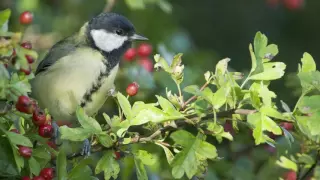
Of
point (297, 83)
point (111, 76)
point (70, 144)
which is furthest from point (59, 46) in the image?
point (297, 83)

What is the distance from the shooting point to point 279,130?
1621 mm

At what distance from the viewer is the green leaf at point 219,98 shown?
63.2 inches

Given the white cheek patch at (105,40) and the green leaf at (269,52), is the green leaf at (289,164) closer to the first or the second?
the green leaf at (269,52)

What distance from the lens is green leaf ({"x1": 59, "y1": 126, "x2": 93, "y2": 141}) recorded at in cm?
166

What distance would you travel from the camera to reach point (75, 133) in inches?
65.6

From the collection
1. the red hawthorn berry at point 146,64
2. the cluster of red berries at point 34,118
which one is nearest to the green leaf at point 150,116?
the cluster of red berries at point 34,118

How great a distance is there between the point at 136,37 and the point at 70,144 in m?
0.53

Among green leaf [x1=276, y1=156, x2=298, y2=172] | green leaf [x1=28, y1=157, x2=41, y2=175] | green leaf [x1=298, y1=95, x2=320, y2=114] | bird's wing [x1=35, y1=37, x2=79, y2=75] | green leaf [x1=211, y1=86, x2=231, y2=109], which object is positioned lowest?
green leaf [x1=276, y1=156, x2=298, y2=172]

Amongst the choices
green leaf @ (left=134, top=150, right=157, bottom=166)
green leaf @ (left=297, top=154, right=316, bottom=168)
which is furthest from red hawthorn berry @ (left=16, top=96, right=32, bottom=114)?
green leaf @ (left=297, top=154, right=316, bottom=168)

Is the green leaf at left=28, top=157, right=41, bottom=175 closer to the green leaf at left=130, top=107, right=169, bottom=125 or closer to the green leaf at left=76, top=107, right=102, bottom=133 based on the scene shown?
the green leaf at left=76, top=107, right=102, bottom=133

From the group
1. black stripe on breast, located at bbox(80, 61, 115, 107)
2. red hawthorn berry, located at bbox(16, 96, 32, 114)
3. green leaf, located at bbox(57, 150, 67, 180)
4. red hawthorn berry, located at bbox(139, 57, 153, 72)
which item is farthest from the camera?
red hawthorn berry, located at bbox(139, 57, 153, 72)

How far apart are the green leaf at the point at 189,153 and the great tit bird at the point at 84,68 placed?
0.64 metres

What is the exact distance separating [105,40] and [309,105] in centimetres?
100

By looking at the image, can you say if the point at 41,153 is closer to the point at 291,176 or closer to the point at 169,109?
the point at 169,109
